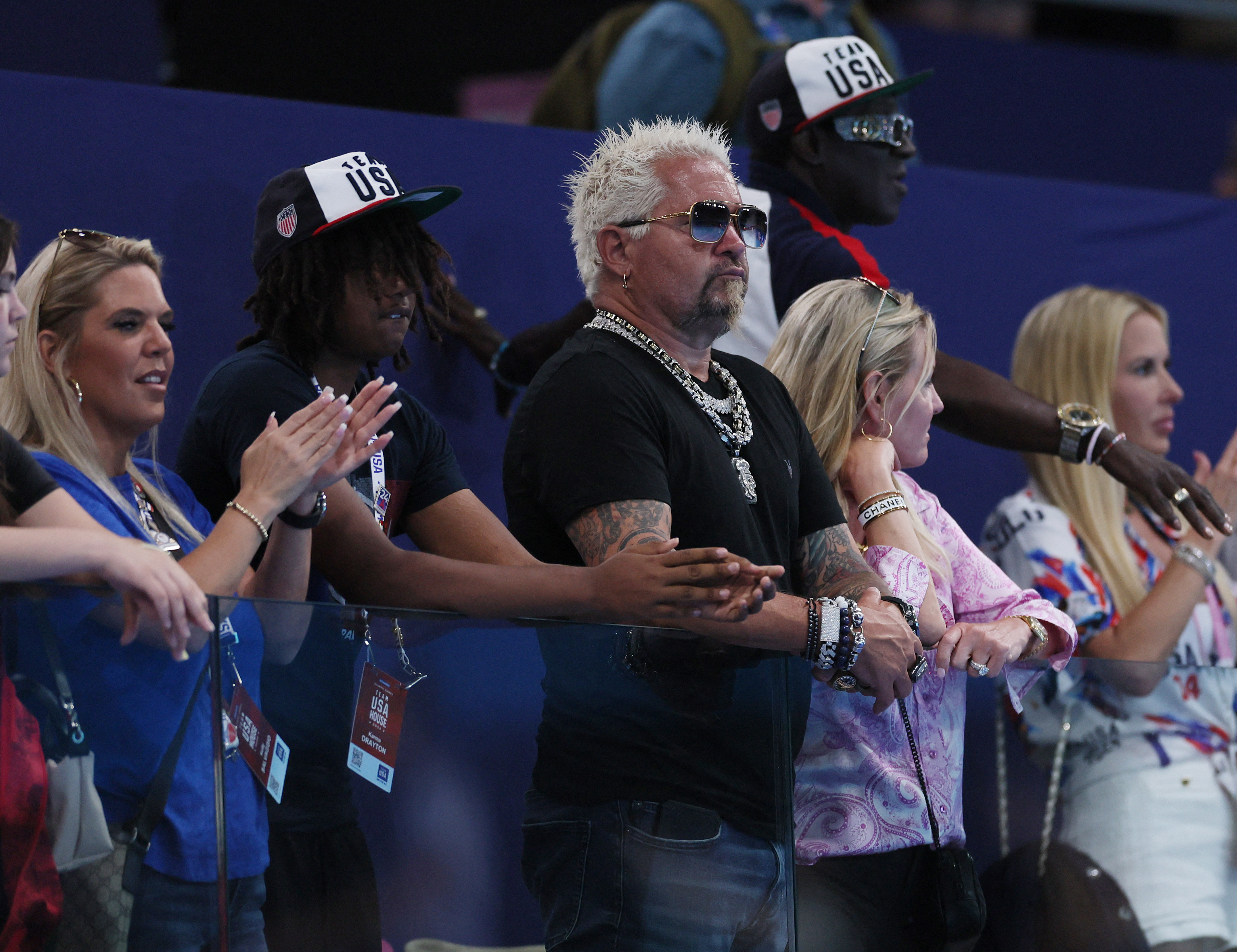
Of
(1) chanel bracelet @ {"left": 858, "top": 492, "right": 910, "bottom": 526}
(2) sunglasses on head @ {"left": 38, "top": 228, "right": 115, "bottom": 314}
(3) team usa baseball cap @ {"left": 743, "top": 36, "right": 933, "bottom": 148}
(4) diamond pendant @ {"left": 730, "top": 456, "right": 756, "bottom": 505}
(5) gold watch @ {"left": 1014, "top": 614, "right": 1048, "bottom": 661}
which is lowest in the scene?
(5) gold watch @ {"left": 1014, "top": 614, "right": 1048, "bottom": 661}

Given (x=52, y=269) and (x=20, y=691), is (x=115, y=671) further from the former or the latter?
(x=52, y=269)

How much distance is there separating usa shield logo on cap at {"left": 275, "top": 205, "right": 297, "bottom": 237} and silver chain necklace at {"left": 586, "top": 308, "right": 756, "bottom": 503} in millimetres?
524

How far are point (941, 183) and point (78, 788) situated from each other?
310 centimetres

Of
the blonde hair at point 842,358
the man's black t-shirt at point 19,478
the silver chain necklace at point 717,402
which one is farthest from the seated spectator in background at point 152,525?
the blonde hair at point 842,358

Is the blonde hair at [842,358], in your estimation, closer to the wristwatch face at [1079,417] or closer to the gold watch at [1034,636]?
the gold watch at [1034,636]

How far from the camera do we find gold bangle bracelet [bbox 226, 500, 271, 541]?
7.08ft

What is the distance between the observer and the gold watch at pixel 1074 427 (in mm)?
3461

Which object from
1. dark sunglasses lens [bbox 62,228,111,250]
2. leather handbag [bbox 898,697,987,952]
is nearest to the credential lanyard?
dark sunglasses lens [bbox 62,228,111,250]

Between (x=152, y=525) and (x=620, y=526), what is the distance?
70cm

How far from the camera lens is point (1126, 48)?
23.5ft

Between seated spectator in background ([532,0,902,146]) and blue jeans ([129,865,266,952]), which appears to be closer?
blue jeans ([129,865,266,952])

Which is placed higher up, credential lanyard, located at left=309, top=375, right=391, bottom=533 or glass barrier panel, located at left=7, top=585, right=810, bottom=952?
credential lanyard, located at left=309, top=375, right=391, bottom=533

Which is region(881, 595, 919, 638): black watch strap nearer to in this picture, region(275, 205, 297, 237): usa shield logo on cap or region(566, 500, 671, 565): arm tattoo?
region(566, 500, 671, 565): arm tattoo

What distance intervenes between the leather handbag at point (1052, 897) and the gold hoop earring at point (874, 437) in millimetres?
517
